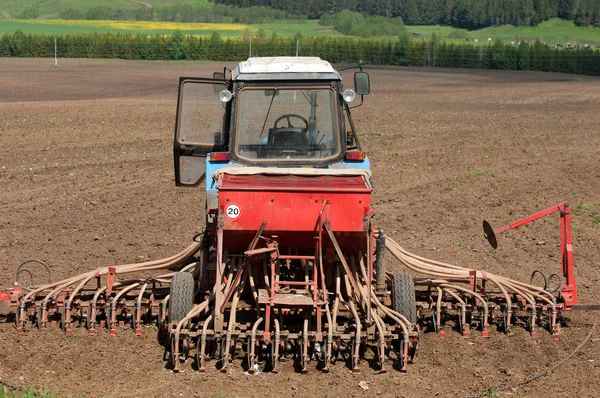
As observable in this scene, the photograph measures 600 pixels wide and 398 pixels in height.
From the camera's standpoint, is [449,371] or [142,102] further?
[142,102]

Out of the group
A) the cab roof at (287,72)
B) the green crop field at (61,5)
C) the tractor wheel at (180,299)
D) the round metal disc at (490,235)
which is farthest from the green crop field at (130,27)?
the tractor wheel at (180,299)

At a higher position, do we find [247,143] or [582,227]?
[247,143]

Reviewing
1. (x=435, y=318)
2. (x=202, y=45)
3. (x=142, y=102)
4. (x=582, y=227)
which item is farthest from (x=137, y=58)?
(x=435, y=318)

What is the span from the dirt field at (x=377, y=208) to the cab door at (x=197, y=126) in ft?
5.72

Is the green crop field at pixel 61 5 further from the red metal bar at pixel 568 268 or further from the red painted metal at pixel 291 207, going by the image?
A: the red painted metal at pixel 291 207

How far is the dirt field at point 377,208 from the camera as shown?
711cm

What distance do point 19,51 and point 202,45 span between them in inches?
408

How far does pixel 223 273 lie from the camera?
7758mm

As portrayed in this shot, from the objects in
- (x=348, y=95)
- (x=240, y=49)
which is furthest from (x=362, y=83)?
(x=240, y=49)

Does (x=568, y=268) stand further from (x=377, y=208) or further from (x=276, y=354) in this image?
(x=377, y=208)

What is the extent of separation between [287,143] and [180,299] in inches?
70.9

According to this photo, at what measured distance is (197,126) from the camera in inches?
364

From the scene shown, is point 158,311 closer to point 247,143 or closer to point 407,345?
point 247,143

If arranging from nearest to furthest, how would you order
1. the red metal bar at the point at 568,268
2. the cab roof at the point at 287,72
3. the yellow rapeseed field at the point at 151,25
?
the red metal bar at the point at 568,268 → the cab roof at the point at 287,72 → the yellow rapeseed field at the point at 151,25
